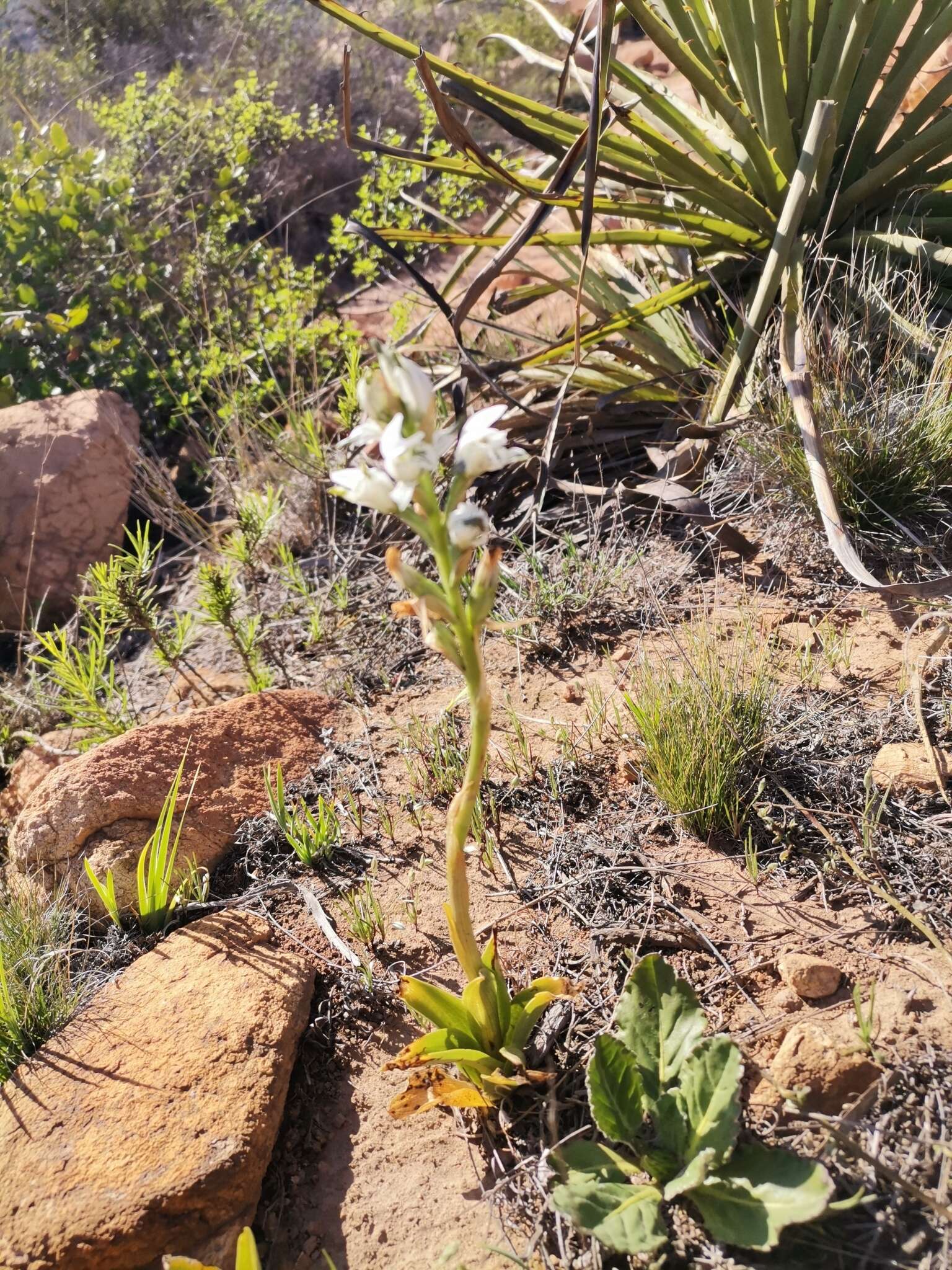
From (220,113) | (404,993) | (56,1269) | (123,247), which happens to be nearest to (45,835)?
(56,1269)

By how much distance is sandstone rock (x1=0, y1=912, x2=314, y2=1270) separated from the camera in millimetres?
1394

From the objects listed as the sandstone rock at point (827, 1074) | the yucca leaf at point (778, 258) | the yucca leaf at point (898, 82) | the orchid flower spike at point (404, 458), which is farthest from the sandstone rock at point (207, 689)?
the yucca leaf at point (898, 82)

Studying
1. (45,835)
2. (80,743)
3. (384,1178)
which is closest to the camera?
(384,1178)

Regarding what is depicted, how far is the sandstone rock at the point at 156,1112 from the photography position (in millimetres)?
1394

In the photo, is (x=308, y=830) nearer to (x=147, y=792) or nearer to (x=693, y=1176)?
(x=147, y=792)

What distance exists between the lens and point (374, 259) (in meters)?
4.96

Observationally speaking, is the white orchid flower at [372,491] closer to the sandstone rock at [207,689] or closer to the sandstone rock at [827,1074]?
the sandstone rock at [827,1074]

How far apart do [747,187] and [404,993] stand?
2794 mm

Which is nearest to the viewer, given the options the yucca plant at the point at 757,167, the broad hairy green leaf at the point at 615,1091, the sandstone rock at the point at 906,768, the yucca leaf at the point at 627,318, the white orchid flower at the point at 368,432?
the white orchid flower at the point at 368,432

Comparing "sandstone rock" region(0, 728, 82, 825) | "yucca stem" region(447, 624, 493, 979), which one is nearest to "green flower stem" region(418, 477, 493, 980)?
"yucca stem" region(447, 624, 493, 979)

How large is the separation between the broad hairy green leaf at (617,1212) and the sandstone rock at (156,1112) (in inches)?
21.9

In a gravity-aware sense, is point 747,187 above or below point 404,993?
above

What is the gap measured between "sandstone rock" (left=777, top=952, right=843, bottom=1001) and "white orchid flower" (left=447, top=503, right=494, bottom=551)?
94 centimetres

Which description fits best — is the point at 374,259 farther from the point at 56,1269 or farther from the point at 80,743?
the point at 56,1269
